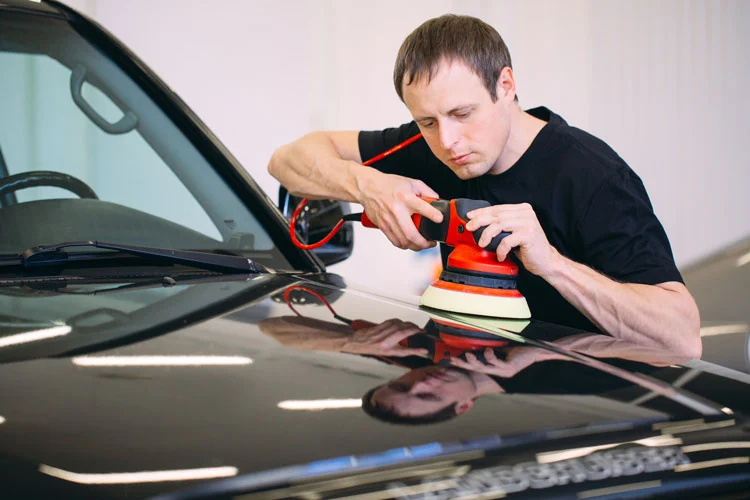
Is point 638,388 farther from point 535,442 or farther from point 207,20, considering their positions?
point 207,20

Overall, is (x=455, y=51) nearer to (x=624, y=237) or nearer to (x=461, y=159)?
(x=461, y=159)

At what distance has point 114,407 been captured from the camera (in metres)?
0.82

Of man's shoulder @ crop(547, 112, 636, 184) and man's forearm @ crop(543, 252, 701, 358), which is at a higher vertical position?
man's shoulder @ crop(547, 112, 636, 184)

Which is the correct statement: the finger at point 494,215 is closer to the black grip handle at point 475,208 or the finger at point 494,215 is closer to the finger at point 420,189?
the black grip handle at point 475,208

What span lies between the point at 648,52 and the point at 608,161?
17.7 feet

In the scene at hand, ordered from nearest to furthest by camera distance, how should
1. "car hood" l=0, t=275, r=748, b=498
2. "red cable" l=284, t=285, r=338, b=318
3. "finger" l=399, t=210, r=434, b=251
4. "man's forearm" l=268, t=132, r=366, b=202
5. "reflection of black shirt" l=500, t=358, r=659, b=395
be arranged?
1. "car hood" l=0, t=275, r=748, b=498
2. "reflection of black shirt" l=500, t=358, r=659, b=395
3. "red cable" l=284, t=285, r=338, b=318
4. "finger" l=399, t=210, r=434, b=251
5. "man's forearm" l=268, t=132, r=366, b=202

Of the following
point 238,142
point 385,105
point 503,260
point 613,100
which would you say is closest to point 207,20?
point 238,142

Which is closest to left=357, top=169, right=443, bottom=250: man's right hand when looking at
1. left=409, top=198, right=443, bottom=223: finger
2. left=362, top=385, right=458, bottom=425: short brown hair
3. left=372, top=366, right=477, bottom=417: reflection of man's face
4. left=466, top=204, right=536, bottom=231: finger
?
left=409, top=198, right=443, bottom=223: finger

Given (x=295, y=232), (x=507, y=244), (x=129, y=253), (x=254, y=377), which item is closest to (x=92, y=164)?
(x=129, y=253)

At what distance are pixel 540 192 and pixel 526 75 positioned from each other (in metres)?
4.92

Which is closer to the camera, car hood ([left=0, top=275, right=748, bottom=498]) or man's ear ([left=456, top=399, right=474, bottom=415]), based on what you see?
car hood ([left=0, top=275, right=748, bottom=498])

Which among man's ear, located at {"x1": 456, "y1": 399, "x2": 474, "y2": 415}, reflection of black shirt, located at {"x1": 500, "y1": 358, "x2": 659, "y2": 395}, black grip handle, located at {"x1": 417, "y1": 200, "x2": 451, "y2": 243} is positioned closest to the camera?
man's ear, located at {"x1": 456, "y1": 399, "x2": 474, "y2": 415}

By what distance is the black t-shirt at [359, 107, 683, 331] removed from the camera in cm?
180

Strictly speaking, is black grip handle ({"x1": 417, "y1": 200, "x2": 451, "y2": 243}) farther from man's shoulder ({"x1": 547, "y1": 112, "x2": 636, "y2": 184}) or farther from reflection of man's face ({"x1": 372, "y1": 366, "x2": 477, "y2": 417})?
reflection of man's face ({"x1": 372, "y1": 366, "x2": 477, "y2": 417})
